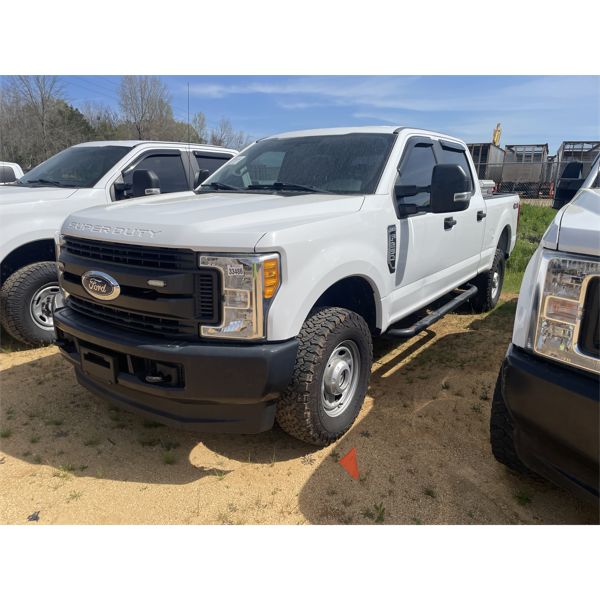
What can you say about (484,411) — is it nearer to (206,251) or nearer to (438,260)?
(438,260)

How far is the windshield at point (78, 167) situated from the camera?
515 cm

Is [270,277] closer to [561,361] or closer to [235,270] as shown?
[235,270]

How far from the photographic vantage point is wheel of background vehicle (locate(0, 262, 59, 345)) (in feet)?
14.2

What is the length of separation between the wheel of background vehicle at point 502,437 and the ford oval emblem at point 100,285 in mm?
2059

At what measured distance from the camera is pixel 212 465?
2.86 meters

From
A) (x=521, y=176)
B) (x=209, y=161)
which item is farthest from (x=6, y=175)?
(x=521, y=176)

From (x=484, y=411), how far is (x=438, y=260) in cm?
133

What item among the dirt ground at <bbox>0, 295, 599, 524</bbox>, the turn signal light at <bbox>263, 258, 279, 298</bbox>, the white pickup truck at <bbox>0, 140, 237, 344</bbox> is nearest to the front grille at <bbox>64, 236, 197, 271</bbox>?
the turn signal light at <bbox>263, 258, 279, 298</bbox>

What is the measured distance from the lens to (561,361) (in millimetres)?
1838

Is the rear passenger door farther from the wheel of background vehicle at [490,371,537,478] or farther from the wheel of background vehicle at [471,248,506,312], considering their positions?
the wheel of background vehicle at [490,371,537,478]

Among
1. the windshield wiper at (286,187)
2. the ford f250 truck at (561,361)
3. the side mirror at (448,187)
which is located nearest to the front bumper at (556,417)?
the ford f250 truck at (561,361)

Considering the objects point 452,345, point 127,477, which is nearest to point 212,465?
point 127,477

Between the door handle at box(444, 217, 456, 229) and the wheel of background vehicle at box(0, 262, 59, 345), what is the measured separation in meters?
3.61

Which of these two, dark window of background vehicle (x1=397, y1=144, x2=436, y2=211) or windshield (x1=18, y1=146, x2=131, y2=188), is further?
windshield (x1=18, y1=146, x2=131, y2=188)
